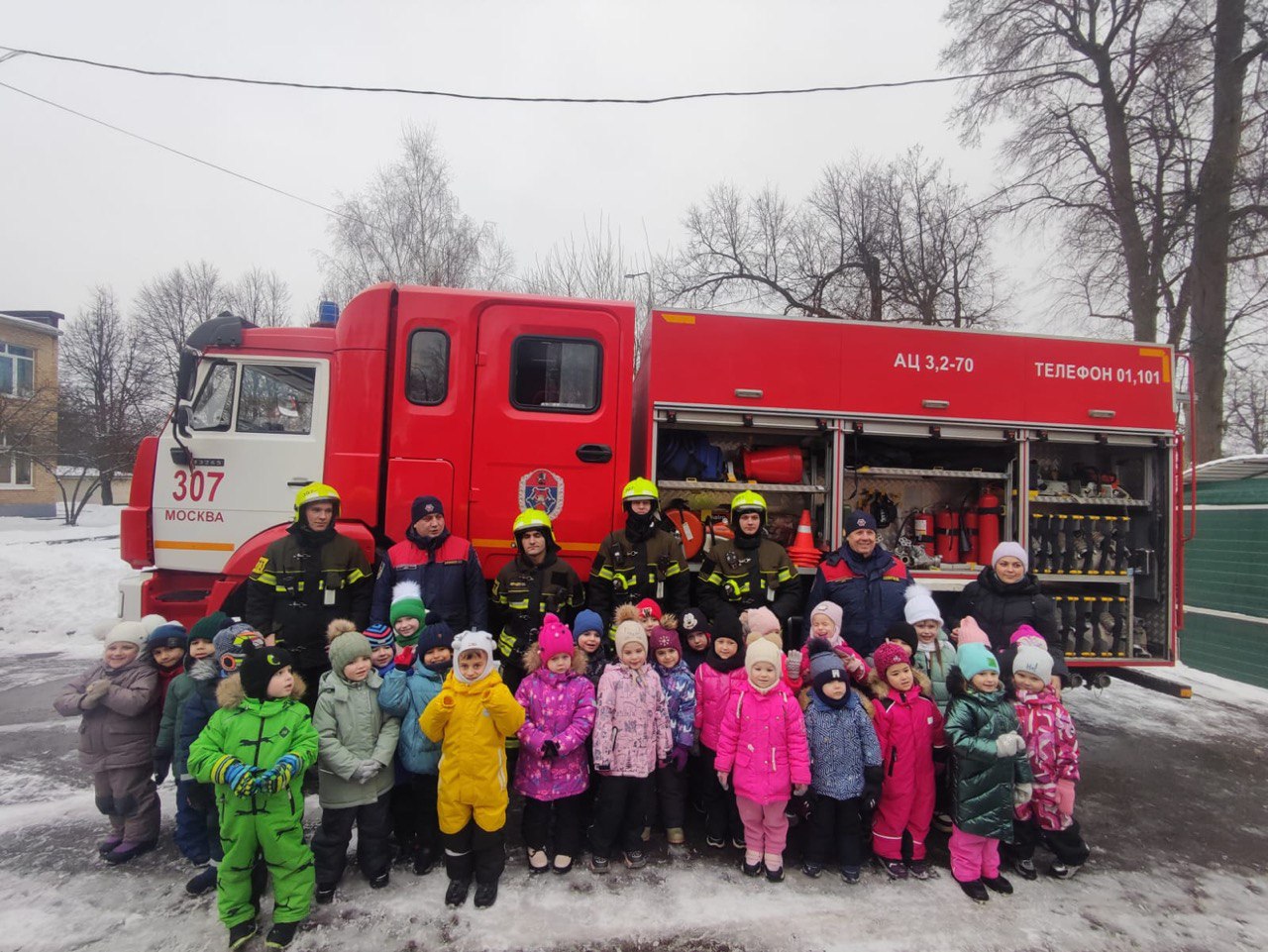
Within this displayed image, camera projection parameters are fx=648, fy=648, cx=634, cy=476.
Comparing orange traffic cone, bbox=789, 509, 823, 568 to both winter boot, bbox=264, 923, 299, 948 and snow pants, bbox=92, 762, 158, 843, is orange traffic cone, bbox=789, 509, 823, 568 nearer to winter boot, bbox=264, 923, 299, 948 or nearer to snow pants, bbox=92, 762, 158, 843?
winter boot, bbox=264, 923, 299, 948

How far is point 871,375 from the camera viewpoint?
4930mm

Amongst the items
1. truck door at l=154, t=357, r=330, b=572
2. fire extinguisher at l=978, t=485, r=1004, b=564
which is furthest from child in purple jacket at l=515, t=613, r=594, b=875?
fire extinguisher at l=978, t=485, r=1004, b=564

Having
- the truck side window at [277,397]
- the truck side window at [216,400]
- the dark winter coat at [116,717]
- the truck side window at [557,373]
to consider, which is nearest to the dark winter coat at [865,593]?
the truck side window at [557,373]

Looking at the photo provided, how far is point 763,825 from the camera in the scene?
362cm

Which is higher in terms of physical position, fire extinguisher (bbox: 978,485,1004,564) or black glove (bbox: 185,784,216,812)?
fire extinguisher (bbox: 978,485,1004,564)

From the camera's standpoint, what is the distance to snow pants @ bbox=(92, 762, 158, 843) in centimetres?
355

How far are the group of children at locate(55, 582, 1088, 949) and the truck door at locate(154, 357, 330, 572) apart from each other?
36.4 inches

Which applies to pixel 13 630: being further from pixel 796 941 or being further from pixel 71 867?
pixel 796 941

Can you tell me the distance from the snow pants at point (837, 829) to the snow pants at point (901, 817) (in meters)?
0.15

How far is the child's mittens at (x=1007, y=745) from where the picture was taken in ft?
11.1

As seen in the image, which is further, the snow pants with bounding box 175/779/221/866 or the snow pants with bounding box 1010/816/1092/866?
the snow pants with bounding box 1010/816/1092/866

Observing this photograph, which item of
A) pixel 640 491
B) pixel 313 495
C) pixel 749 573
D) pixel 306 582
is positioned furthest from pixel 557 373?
pixel 306 582

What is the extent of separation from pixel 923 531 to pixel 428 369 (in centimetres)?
425

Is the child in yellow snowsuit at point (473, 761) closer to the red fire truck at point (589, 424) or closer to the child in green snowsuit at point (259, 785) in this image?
the child in green snowsuit at point (259, 785)
